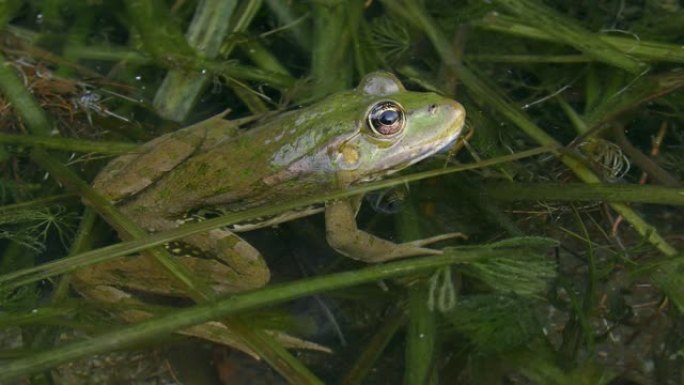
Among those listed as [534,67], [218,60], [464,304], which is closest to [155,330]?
[464,304]

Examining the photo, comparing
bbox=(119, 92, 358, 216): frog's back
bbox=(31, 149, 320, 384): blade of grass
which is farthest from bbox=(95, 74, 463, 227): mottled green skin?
bbox=(31, 149, 320, 384): blade of grass

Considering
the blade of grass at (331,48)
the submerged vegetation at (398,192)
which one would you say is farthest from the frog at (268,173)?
the blade of grass at (331,48)

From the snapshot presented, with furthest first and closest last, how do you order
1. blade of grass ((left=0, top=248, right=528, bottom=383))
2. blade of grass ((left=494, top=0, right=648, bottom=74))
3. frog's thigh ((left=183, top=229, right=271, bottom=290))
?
blade of grass ((left=494, top=0, right=648, bottom=74)) < frog's thigh ((left=183, top=229, right=271, bottom=290)) < blade of grass ((left=0, top=248, right=528, bottom=383))

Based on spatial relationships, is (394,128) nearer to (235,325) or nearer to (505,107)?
(505,107)

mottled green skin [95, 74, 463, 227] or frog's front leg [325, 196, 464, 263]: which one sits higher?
mottled green skin [95, 74, 463, 227]

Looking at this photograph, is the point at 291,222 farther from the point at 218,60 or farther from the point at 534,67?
the point at 534,67

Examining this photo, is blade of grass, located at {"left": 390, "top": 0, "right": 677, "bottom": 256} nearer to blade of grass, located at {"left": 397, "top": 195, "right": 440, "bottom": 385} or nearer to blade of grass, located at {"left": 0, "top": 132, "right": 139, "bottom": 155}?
blade of grass, located at {"left": 397, "top": 195, "right": 440, "bottom": 385}

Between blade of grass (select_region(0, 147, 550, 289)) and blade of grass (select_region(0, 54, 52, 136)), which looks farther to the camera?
blade of grass (select_region(0, 54, 52, 136))

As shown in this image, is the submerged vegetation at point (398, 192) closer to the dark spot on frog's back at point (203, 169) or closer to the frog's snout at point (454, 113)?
the frog's snout at point (454, 113)
